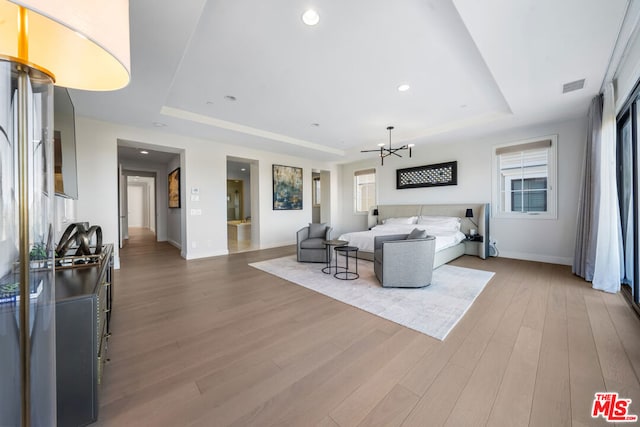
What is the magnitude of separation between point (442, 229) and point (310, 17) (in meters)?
4.73

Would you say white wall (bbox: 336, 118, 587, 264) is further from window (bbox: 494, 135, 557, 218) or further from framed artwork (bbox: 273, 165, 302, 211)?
framed artwork (bbox: 273, 165, 302, 211)

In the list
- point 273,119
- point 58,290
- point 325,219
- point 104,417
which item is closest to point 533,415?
point 104,417

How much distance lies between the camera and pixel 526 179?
203 inches

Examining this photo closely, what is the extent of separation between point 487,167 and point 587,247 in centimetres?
243

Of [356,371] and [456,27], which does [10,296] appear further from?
[456,27]

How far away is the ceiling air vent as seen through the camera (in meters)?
3.15

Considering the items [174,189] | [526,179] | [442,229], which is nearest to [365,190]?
[442,229]

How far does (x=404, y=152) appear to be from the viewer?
6.85 metres

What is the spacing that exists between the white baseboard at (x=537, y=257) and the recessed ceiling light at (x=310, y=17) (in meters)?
5.83

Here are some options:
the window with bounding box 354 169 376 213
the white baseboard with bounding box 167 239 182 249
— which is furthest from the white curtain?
the white baseboard with bounding box 167 239 182 249

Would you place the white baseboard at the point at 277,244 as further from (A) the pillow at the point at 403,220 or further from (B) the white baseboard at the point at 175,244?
(A) the pillow at the point at 403,220

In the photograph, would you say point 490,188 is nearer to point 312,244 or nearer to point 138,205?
point 312,244

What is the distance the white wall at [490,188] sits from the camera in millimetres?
4588

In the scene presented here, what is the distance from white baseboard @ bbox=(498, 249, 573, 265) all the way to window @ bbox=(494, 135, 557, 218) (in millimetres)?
819
